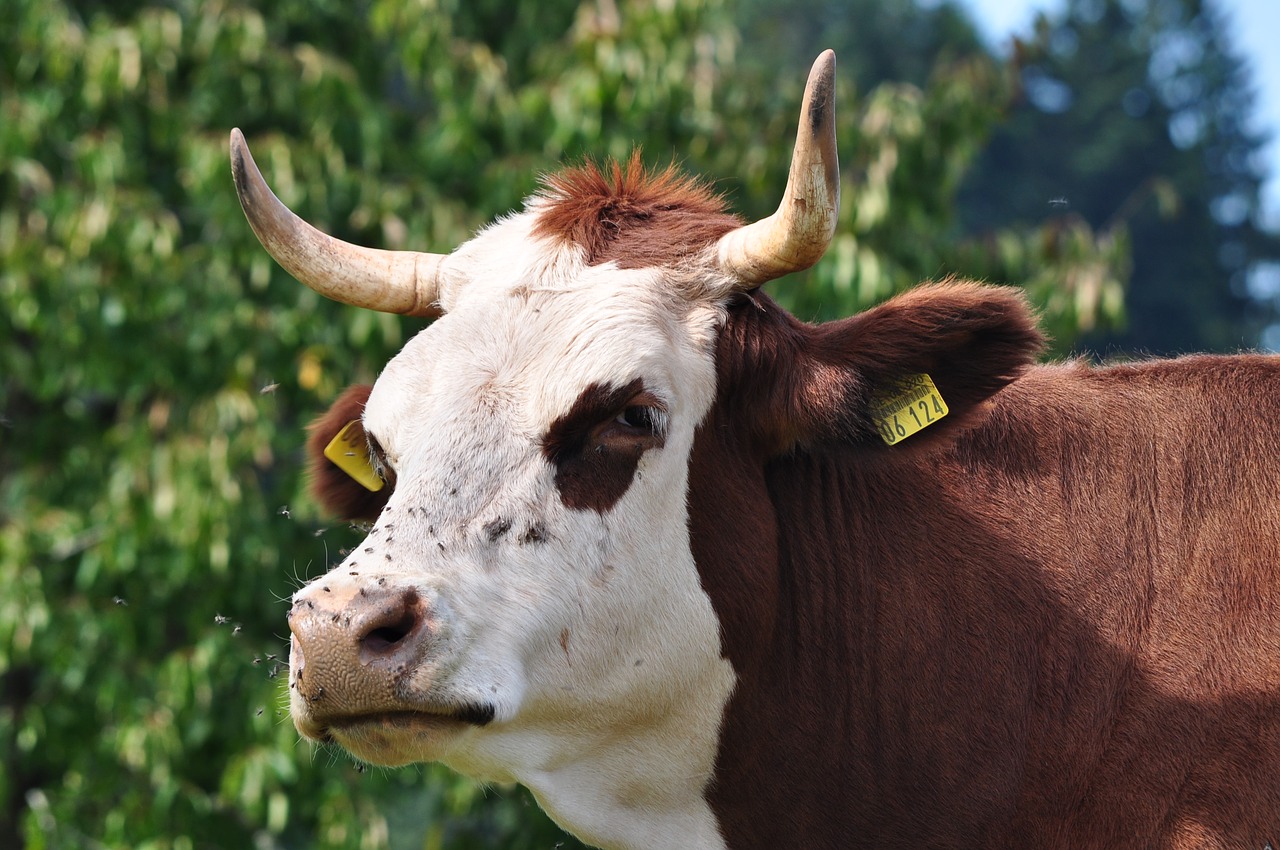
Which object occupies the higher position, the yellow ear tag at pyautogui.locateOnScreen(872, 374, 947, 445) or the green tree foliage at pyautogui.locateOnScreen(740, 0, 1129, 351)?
the green tree foliage at pyautogui.locateOnScreen(740, 0, 1129, 351)

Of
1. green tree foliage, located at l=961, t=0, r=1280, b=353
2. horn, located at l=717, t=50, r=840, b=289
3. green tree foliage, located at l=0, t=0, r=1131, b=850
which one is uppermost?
green tree foliage, located at l=961, t=0, r=1280, b=353

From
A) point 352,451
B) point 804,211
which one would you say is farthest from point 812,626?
point 352,451

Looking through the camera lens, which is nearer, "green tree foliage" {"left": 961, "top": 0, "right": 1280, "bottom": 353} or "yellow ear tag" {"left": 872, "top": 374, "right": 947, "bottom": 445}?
"yellow ear tag" {"left": 872, "top": 374, "right": 947, "bottom": 445}

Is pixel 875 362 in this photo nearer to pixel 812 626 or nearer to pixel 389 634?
pixel 812 626

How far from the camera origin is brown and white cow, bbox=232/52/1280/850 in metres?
2.78

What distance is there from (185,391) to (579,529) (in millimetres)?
4908

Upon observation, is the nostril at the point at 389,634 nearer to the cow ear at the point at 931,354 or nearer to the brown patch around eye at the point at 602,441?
the brown patch around eye at the point at 602,441

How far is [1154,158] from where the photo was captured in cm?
5478

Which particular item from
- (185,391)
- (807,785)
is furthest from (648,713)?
(185,391)

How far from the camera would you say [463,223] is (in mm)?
6984

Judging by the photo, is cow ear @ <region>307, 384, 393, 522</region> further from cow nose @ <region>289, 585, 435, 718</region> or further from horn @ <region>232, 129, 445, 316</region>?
cow nose @ <region>289, 585, 435, 718</region>

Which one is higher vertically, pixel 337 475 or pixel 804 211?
pixel 804 211

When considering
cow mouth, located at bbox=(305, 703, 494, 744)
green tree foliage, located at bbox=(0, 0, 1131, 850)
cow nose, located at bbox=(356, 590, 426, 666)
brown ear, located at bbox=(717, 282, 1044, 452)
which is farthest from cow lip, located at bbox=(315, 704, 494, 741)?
green tree foliage, located at bbox=(0, 0, 1131, 850)

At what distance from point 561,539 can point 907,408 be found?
86cm
